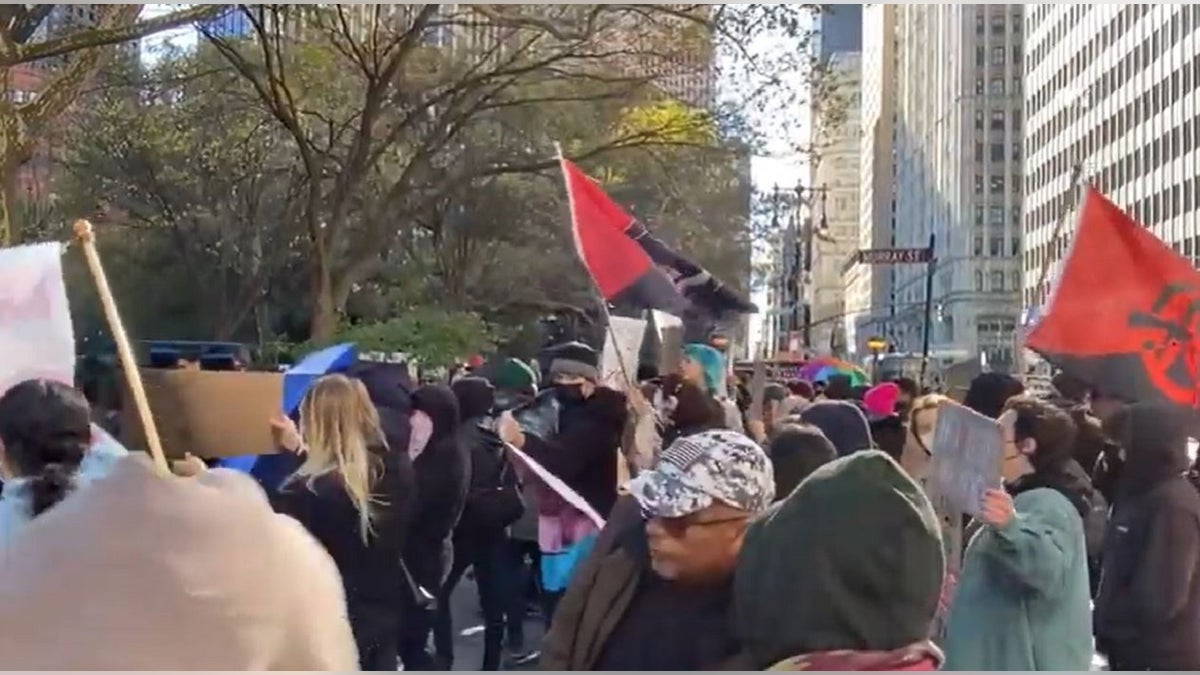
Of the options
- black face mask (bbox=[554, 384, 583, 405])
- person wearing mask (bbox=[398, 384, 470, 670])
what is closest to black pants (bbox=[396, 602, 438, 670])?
person wearing mask (bbox=[398, 384, 470, 670])

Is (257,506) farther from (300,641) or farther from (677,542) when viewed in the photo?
(677,542)

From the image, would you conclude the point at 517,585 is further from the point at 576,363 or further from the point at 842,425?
the point at 842,425

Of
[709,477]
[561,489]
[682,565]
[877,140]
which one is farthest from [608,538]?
[877,140]

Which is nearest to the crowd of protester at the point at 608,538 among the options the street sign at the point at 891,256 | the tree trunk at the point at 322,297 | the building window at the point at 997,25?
the street sign at the point at 891,256

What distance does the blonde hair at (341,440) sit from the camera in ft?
19.3

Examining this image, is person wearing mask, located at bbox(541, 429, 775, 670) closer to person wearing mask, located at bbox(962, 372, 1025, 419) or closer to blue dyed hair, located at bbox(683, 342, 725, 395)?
person wearing mask, located at bbox(962, 372, 1025, 419)

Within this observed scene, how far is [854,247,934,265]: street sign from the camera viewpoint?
15.6 meters

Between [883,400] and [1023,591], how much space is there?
5.24 meters

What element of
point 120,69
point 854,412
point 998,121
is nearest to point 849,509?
point 854,412

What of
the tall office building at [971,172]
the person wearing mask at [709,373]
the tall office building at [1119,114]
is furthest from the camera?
the tall office building at [971,172]

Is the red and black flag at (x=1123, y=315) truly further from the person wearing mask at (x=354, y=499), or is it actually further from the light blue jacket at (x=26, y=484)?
the light blue jacket at (x=26, y=484)

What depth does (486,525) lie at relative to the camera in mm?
8727

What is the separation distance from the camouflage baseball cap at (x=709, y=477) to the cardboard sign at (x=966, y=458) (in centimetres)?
118

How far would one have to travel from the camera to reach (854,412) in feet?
23.8
